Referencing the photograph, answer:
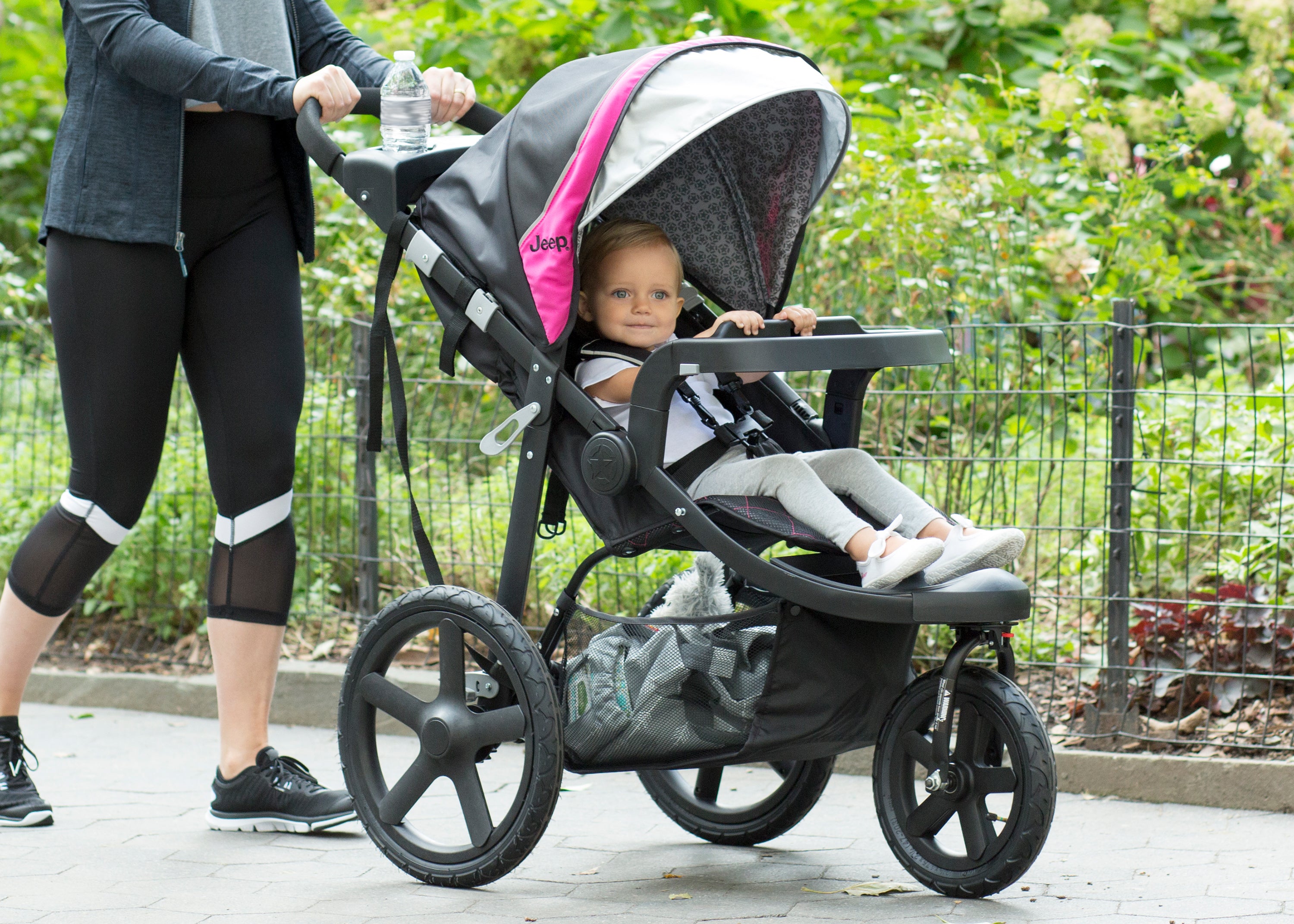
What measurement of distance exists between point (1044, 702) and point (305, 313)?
128 inches

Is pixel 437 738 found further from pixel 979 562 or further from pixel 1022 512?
pixel 1022 512

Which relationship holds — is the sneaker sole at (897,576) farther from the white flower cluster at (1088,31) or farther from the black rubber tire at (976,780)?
the white flower cluster at (1088,31)

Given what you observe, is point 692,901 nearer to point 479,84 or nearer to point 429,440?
point 429,440

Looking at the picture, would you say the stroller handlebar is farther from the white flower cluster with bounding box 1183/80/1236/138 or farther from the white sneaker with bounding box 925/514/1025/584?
the white flower cluster with bounding box 1183/80/1236/138

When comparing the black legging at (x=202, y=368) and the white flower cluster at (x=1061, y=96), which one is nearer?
the black legging at (x=202, y=368)

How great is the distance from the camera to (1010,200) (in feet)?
16.1

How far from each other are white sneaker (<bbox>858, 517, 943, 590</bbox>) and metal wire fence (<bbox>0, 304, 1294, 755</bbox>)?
52.7 inches

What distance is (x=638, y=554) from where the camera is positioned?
284 cm

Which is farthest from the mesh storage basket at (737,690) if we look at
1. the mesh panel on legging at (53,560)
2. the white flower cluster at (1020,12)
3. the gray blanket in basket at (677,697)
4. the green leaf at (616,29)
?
the white flower cluster at (1020,12)

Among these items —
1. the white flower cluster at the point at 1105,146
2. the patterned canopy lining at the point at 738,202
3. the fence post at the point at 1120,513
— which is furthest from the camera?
the white flower cluster at the point at 1105,146

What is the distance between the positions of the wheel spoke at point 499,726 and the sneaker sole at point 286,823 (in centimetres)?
61

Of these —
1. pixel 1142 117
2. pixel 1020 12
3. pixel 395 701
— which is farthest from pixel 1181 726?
pixel 1020 12

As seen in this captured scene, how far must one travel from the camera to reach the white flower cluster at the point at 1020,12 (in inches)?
252

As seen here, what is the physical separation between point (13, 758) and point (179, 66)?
1.64 meters
